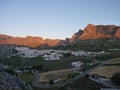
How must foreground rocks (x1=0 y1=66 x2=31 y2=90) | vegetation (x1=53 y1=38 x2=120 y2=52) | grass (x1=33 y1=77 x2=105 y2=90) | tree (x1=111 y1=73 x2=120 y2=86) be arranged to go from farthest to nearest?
1. vegetation (x1=53 y1=38 x2=120 y2=52)
2. tree (x1=111 y1=73 x2=120 y2=86)
3. grass (x1=33 y1=77 x2=105 y2=90)
4. foreground rocks (x1=0 y1=66 x2=31 y2=90)

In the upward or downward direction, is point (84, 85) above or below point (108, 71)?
below

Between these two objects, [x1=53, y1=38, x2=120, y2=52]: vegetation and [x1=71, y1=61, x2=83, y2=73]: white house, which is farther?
[x1=53, y1=38, x2=120, y2=52]: vegetation

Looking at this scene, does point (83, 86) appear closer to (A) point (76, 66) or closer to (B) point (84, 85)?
(B) point (84, 85)

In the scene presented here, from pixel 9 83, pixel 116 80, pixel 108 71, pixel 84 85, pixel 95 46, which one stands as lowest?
pixel 84 85

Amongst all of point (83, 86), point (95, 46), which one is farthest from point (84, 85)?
point (95, 46)

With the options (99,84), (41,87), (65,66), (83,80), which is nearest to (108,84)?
(99,84)

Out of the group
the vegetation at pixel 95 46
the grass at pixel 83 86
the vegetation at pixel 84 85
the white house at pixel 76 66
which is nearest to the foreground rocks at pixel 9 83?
the grass at pixel 83 86

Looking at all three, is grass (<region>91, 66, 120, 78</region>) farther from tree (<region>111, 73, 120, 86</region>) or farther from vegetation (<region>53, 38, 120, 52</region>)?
vegetation (<region>53, 38, 120, 52</region>)

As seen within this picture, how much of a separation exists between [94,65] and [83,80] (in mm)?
24212

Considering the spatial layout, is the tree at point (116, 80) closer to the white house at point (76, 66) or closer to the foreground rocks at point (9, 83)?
the white house at point (76, 66)

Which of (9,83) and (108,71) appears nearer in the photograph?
(9,83)

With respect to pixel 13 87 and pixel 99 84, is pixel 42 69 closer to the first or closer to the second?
pixel 99 84

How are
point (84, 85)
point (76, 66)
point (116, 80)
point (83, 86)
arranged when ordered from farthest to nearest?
point (76, 66)
point (116, 80)
point (84, 85)
point (83, 86)

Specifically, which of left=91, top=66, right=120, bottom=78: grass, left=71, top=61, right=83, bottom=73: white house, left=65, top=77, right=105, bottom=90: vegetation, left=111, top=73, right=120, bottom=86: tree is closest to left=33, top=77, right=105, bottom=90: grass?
left=65, top=77, right=105, bottom=90: vegetation
